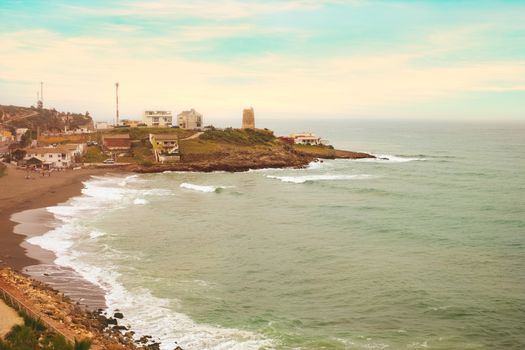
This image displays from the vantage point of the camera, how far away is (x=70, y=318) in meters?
20.8

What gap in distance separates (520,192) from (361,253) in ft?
103

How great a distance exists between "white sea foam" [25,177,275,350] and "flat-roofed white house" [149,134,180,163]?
Answer: 127ft

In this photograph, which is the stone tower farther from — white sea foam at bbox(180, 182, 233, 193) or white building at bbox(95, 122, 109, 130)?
white sea foam at bbox(180, 182, 233, 193)

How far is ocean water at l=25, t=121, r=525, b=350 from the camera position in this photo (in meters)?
22.1

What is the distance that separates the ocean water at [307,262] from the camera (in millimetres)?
22094

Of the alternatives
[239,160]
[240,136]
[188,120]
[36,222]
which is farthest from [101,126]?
[36,222]

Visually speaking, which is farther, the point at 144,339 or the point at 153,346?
the point at 144,339

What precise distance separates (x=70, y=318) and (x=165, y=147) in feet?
218

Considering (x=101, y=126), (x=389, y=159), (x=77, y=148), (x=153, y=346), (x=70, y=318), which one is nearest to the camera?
(x=153, y=346)

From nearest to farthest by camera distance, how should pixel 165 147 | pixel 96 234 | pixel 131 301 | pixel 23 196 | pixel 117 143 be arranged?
pixel 131 301
pixel 96 234
pixel 23 196
pixel 165 147
pixel 117 143

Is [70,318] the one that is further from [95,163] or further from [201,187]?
[95,163]

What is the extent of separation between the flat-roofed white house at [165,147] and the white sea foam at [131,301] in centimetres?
3880

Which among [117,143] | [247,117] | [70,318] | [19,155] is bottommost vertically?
[70,318]

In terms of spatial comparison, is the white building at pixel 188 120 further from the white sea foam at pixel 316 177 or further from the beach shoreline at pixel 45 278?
the beach shoreline at pixel 45 278
